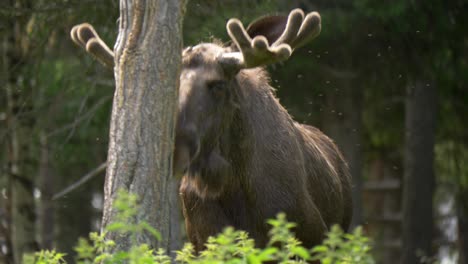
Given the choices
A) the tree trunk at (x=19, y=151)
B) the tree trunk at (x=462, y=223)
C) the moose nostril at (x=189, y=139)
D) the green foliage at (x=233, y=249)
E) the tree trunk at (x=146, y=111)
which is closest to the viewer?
the green foliage at (x=233, y=249)

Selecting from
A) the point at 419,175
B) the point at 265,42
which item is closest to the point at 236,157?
the point at 265,42

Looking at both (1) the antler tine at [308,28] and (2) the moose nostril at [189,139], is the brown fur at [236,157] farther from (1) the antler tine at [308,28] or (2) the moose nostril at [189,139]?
(1) the antler tine at [308,28]

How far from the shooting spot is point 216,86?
6.75 metres

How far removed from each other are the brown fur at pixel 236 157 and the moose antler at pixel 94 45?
2.28 feet

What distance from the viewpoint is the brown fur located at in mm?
6590

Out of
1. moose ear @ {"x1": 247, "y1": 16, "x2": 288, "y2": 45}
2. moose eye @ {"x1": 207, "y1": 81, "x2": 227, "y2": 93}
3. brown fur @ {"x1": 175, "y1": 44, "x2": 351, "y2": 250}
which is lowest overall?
brown fur @ {"x1": 175, "y1": 44, "x2": 351, "y2": 250}

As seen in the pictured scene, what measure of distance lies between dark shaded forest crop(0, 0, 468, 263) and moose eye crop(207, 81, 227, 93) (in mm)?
2503

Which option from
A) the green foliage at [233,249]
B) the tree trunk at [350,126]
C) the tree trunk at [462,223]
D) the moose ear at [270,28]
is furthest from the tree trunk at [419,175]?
the green foliage at [233,249]

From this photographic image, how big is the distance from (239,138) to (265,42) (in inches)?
38.3

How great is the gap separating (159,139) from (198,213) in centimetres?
175

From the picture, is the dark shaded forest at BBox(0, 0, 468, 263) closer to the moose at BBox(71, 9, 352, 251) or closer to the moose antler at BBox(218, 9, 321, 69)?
the moose at BBox(71, 9, 352, 251)

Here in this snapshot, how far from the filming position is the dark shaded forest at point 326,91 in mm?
9914

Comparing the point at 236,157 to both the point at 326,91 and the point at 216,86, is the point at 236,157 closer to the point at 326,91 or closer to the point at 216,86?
the point at 216,86

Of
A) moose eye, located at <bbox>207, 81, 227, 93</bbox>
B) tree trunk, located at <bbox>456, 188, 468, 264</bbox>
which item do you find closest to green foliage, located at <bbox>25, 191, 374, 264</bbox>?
moose eye, located at <bbox>207, 81, 227, 93</bbox>
